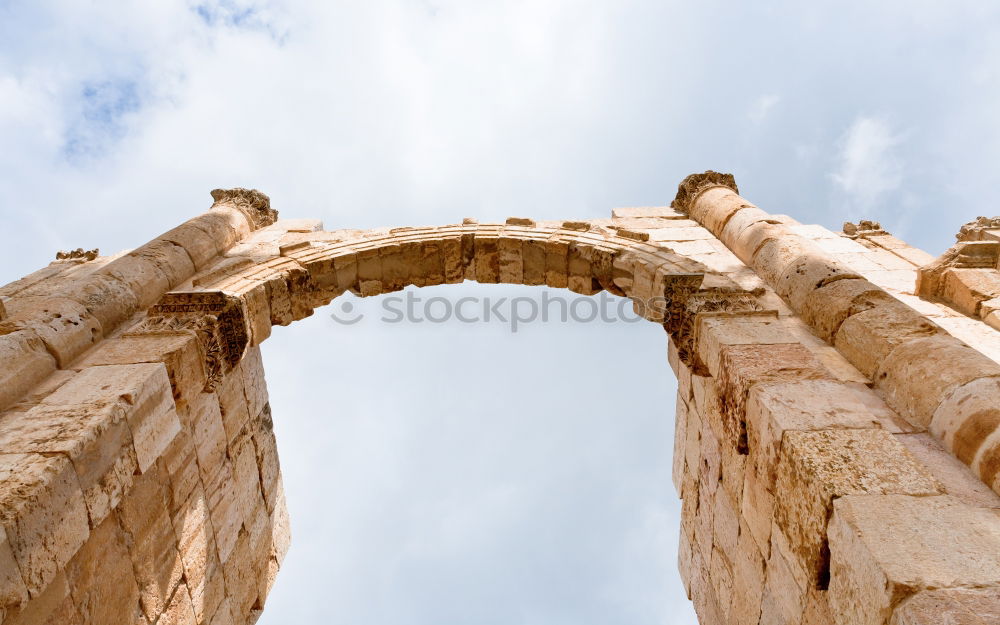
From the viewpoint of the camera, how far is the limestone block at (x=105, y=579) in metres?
3.36

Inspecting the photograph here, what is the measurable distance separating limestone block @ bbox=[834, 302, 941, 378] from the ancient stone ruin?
0.6 inches

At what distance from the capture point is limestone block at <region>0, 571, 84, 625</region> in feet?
9.50

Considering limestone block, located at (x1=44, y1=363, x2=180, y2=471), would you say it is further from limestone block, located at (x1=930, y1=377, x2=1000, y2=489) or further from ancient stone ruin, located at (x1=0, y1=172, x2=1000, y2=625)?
limestone block, located at (x1=930, y1=377, x2=1000, y2=489)

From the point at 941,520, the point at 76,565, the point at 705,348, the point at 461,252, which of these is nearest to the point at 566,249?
the point at 461,252

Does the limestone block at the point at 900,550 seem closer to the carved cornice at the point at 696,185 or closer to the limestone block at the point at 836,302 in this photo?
the limestone block at the point at 836,302

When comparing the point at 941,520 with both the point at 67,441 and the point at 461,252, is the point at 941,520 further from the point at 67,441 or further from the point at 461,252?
the point at 461,252

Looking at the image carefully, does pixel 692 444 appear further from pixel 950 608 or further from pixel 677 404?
pixel 950 608

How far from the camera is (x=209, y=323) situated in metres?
4.81

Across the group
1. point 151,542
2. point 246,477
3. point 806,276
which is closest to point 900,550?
point 806,276

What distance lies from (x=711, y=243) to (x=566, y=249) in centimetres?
153

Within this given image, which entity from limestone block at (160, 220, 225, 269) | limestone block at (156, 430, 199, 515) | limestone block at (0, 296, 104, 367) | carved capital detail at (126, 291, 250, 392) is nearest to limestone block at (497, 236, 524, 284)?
carved capital detail at (126, 291, 250, 392)

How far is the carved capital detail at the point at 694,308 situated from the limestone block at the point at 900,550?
2.16 meters

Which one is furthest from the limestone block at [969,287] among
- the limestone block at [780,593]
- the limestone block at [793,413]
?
the limestone block at [780,593]

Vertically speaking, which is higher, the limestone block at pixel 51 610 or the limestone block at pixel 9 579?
the limestone block at pixel 9 579
